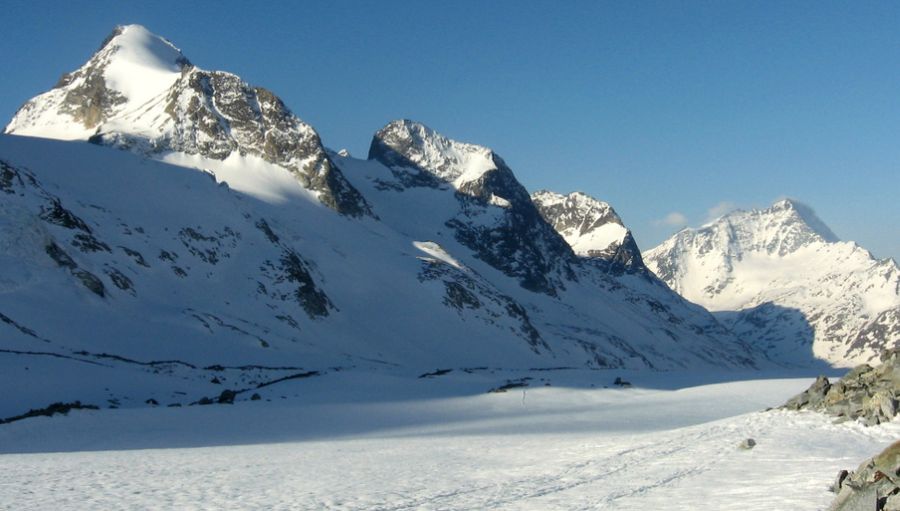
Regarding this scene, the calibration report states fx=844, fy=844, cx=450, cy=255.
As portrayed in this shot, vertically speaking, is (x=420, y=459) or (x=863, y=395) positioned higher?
(x=863, y=395)

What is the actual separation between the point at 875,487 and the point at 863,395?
14.3 metres

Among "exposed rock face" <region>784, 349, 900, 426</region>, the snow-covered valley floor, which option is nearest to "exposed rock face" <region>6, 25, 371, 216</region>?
the snow-covered valley floor

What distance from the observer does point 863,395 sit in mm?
27672

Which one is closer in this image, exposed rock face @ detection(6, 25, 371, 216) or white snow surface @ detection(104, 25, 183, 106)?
exposed rock face @ detection(6, 25, 371, 216)

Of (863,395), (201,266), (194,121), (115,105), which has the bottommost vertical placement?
(863,395)

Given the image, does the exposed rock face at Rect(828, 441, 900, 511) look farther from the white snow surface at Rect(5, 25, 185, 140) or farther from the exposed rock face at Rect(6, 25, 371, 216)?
the white snow surface at Rect(5, 25, 185, 140)

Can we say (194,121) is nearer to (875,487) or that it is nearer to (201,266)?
(201,266)

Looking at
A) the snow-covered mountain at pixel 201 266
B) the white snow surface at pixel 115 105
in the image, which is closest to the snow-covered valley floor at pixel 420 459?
the snow-covered mountain at pixel 201 266

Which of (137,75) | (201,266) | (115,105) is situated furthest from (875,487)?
(137,75)

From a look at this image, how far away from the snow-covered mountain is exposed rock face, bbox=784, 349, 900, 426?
1293 inches

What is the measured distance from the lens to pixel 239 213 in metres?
120

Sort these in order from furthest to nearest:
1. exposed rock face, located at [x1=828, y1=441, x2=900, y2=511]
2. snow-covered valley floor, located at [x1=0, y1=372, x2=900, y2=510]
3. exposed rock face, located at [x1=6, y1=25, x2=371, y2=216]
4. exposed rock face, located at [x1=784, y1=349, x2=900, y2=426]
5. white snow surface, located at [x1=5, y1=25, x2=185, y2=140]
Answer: white snow surface, located at [x1=5, y1=25, x2=185, y2=140] < exposed rock face, located at [x1=6, y1=25, x2=371, y2=216] < exposed rock face, located at [x1=784, y1=349, x2=900, y2=426] < snow-covered valley floor, located at [x1=0, y1=372, x2=900, y2=510] < exposed rock face, located at [x1=828, y1=441, x2=900, y2=511]

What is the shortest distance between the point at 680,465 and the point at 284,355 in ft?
204

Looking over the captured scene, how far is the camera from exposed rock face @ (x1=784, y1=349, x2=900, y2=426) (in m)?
25.9
